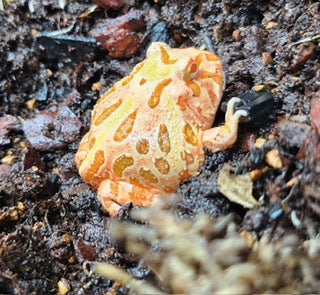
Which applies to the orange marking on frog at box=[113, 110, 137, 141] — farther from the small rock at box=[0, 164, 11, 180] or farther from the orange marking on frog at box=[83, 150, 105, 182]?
the small rock at box=[0, 164, 11, 180]

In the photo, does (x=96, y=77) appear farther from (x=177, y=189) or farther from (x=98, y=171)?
(x=177, y=189)

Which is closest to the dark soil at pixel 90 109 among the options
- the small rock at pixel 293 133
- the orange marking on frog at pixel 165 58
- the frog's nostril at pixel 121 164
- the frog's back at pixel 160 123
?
the small rock at pixel 293 133

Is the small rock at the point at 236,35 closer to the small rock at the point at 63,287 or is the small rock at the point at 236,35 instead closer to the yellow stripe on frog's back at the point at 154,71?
the yellow stripe on frog's back at the point at 154,71

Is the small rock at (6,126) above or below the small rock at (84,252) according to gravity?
above

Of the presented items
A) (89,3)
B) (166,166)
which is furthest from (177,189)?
(89,3)

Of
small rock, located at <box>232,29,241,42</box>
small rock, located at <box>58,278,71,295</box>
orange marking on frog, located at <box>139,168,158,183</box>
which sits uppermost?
small rock, located at <box>232,29,241,42</box>

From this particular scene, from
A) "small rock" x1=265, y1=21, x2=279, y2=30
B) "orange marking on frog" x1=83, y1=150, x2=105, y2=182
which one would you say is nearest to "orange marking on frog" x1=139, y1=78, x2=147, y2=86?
Result: "orange marking on frog" x1=83, y1=150, x2=105, y2=182

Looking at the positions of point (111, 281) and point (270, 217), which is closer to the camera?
point (270, 217)
